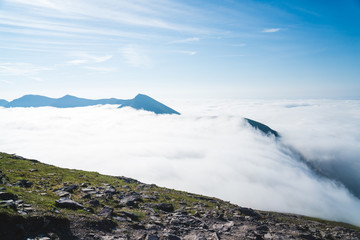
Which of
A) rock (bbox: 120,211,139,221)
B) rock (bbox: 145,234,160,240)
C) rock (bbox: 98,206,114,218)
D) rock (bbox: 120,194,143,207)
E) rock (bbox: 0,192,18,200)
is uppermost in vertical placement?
rock (bbox: 0,192,18,200)

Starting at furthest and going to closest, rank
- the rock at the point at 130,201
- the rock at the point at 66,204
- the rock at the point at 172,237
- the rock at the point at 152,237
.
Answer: the rock at the point at 130,201, the rock at the point at 66,204, the rock at the point at 172,237, the rock at the point at 152,237

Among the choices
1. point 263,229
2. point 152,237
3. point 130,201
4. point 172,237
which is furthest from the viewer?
point 130,201

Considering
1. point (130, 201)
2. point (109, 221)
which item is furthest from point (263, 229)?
point (109, 221)

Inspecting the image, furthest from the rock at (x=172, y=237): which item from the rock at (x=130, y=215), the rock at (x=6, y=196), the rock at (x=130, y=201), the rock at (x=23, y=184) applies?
the rock at (x=23, y=184)

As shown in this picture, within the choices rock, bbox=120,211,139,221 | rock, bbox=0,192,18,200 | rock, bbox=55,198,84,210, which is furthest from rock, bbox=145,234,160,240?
rock, bbox=0,192,18,200

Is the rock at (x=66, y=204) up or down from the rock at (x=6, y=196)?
down

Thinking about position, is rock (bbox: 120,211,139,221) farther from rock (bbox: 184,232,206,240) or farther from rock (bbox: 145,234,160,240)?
rock (bbox: 184,232,206,240)

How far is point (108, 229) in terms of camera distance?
59.1 feet

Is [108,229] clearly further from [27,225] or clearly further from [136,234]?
[27,225]

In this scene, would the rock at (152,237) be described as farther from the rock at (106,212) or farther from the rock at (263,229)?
the rock at (263,229)

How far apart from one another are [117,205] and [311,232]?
99.8 feet

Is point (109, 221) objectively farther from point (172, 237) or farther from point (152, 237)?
point (172, 237)

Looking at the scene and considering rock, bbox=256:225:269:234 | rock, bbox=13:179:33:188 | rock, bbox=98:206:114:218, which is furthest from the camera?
rock, bbox=13:179:33:188

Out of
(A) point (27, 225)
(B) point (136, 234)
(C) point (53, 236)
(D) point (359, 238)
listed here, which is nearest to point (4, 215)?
(A) point (27, 225)
